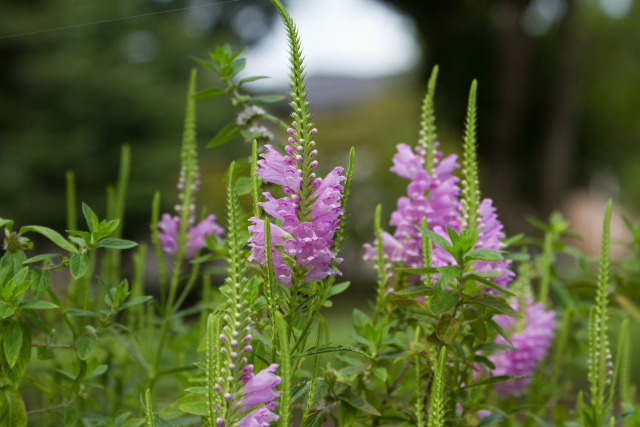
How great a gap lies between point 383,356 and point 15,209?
17.3 meters

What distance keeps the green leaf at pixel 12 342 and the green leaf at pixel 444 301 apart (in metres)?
0.67

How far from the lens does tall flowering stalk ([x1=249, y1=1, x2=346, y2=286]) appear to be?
0.97 m

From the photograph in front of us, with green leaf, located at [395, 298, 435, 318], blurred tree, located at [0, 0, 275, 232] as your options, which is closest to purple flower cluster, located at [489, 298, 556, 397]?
green leaf, located at [395, 298, 435, 318]

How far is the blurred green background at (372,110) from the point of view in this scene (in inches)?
583

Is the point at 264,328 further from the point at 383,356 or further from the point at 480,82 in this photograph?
the point at 480,82

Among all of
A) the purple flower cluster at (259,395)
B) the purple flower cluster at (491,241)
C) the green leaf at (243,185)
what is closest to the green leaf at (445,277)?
the purple flower cluster at (491,241)

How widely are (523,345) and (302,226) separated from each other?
99 cm

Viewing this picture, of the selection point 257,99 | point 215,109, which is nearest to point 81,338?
point 257,99

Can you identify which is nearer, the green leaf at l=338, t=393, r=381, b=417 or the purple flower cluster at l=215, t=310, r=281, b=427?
the purple flower cluster at l=215, t=310, r=281, b=427

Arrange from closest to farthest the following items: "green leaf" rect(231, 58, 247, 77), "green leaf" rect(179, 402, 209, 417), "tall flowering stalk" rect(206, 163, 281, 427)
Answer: "tall flowering stalk" rect(206, 163, 281, 427) < "green leaf" rect(179, 402, 209, 417) < "green leaf" rect(231, 58, 247, 77)

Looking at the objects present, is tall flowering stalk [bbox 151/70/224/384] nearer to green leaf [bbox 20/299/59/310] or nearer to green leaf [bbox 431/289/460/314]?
green leaf [bbox 20/299/59/310]

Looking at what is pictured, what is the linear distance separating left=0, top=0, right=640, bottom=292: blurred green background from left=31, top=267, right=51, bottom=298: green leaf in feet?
41.6

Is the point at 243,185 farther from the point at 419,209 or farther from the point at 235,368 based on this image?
the point at 235,368

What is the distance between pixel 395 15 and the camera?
15602mm
